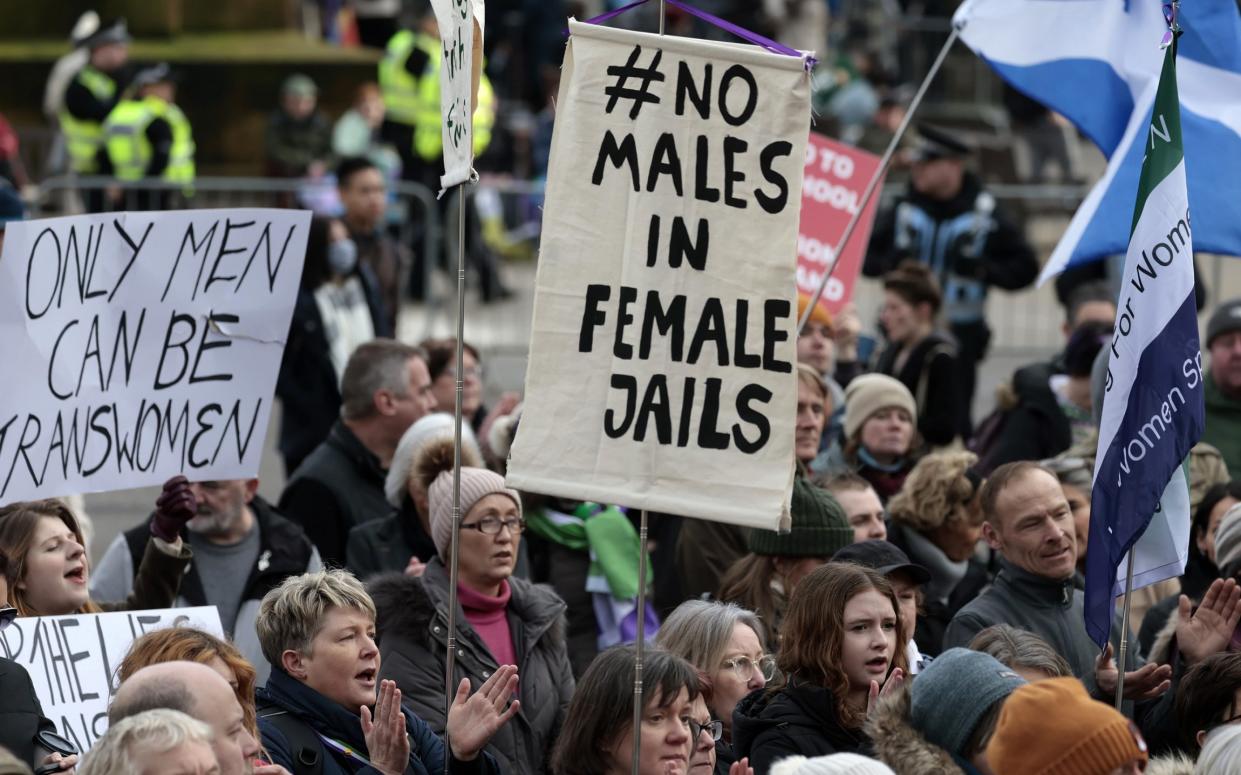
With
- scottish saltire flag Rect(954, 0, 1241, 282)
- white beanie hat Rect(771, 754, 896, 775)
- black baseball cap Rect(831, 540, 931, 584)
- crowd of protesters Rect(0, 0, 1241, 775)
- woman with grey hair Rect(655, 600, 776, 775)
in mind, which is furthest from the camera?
scottish saltire flag Rect(954, 0, 1241, 282)

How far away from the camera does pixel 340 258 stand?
10.8 m

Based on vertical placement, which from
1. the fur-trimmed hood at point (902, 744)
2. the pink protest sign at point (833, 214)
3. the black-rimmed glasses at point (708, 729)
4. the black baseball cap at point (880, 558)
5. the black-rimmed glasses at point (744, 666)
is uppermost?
the pink protest sign at point (833, 214)

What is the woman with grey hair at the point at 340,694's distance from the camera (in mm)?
5734

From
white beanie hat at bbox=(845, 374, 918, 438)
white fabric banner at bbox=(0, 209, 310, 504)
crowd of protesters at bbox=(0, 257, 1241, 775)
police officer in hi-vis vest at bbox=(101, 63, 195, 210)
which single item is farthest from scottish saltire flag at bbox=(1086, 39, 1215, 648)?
police officer in hi-vis vest at bbox=(101, 63, 195, 210)

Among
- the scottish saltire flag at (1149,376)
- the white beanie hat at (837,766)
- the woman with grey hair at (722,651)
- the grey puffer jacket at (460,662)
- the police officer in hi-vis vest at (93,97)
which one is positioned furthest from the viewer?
the police officer in hi-vis vest at (93,97)

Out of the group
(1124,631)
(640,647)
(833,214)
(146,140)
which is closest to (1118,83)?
(833,214)

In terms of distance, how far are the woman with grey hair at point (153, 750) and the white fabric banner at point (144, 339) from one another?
2.18 m

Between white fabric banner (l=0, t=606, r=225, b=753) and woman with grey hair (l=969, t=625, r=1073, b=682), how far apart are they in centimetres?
203

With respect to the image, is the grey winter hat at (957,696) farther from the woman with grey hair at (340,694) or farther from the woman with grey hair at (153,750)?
the woman with grey hair at (153,750)

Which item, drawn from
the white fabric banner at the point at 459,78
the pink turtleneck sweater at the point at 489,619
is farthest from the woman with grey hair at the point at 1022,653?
the white fabric banner at the point at 459,78

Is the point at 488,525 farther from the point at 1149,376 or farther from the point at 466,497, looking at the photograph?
the point at 1149,376

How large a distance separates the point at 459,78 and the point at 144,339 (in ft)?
5.18

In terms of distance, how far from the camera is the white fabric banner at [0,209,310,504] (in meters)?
6.77

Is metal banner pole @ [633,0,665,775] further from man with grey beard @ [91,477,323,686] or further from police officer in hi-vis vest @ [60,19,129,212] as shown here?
police officer in hi-vis vest @ [60,19,129,212]
